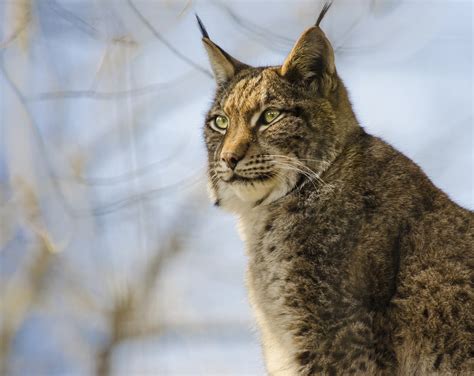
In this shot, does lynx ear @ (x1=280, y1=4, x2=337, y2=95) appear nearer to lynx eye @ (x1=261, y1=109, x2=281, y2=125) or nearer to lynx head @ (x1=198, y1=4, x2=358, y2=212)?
lynx head @ (x1=198, y1=4, x2=358, y2=212)

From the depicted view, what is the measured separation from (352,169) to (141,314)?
1535 millimetres

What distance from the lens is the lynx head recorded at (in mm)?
5480

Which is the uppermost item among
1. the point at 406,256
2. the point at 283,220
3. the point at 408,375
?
the point at 283,220

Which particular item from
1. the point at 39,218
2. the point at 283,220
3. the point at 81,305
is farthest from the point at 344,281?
the point at 39,218

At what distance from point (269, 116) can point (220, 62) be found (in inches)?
30.8

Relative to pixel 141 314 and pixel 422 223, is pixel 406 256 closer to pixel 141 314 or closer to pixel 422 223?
pixel 422 223

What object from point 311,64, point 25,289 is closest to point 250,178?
point 311,64

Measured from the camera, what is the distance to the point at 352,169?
18.1 feet

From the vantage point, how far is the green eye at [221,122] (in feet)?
19.1

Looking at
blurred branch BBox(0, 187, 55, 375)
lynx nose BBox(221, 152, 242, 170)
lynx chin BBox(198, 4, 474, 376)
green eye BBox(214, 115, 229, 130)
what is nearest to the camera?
lynx chin BBox(198, 4, 474, 376)

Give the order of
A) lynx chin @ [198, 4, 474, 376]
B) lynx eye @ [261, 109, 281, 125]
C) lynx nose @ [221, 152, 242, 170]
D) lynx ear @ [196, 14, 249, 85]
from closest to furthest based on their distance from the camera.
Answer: lynx chin @ [198, 4, 474, 376] → lynx nose @ [221, 152, 242, 170] → lynx eye @ [261, 109, 281, 125] → lynx ear @ [196, 14, 249, 85]

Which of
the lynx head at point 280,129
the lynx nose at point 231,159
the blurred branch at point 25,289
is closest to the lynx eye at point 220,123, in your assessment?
the lynx head at point 280,129

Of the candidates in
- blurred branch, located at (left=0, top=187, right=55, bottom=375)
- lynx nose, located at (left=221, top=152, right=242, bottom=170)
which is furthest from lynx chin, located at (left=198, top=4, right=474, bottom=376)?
blurred branch, located at (left=0, top=187, right=55, bottom=375)

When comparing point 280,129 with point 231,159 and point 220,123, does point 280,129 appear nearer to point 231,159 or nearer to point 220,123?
point 231,159
